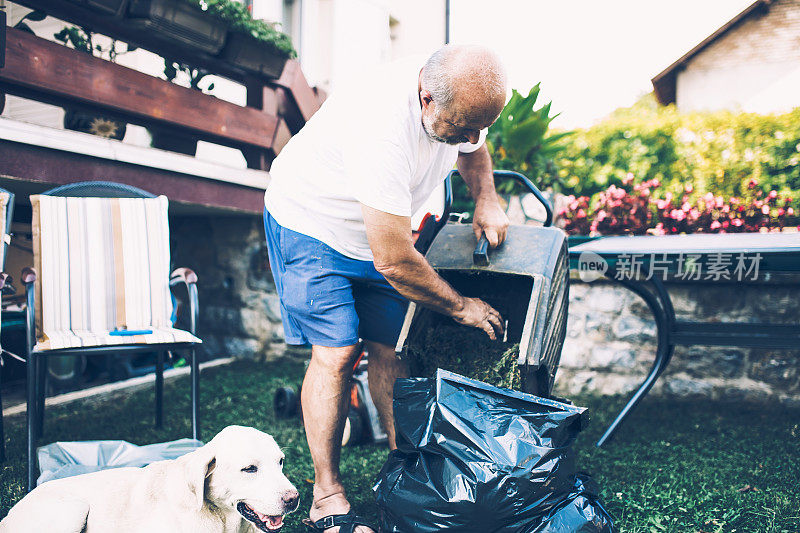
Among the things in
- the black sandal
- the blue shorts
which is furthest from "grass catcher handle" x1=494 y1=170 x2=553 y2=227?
→ the black sandal

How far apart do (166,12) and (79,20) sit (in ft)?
1.45

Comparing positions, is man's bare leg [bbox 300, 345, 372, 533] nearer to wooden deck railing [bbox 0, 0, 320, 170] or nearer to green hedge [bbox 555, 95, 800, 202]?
wooden deck railing [bbox 0, 0, 320, 170]

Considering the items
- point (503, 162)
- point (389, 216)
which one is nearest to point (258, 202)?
point (503, 162)

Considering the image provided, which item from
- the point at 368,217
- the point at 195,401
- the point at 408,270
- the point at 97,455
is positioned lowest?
the point at 97,455

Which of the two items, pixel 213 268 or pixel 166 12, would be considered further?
pixel 213 268

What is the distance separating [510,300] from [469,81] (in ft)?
2.69

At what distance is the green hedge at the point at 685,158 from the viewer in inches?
183

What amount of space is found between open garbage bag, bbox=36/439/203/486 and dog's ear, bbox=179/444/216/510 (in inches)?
24.9

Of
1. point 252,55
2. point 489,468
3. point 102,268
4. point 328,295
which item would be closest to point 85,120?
point 252,55

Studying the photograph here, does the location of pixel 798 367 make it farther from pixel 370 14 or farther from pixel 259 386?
pixel 370 14

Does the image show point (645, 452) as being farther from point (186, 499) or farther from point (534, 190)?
point (186, 499)

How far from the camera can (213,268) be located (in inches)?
187

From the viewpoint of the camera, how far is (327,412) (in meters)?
1.94

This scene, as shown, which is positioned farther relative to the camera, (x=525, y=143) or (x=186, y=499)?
(x=525, y=143)
